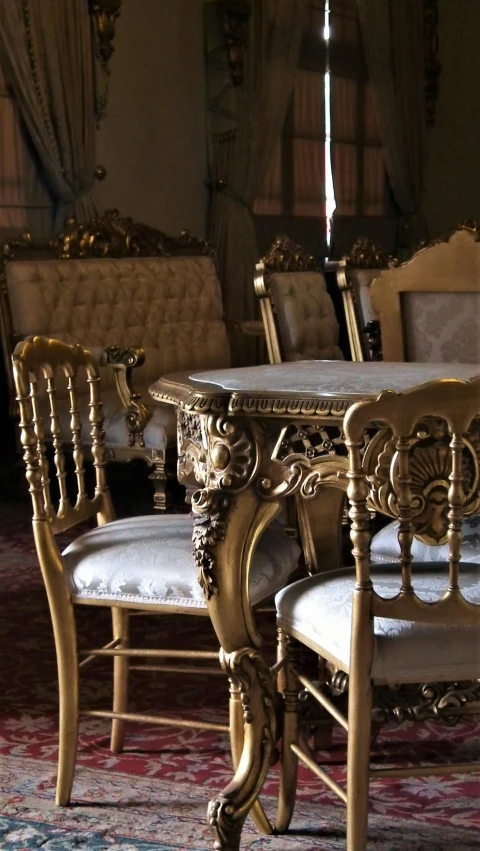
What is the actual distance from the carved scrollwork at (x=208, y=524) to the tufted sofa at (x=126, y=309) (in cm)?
219

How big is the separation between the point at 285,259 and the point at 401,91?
443 cm

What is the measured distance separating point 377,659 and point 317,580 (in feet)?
0.83

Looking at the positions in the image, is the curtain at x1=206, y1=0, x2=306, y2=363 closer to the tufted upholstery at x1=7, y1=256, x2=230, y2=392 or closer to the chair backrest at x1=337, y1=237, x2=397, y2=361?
the tufted upholstery at x1=7, y1=256, x2=230, y2=392

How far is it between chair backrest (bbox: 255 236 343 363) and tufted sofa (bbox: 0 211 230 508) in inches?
19.6

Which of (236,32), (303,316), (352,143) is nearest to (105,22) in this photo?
(236,32)

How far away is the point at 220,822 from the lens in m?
1.87

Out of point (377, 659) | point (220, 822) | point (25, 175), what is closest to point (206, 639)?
point (220, 822)

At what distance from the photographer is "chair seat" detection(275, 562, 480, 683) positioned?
167 cm

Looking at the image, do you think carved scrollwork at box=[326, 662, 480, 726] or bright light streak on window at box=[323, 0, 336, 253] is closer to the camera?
carved scrollwork at box=[326, 662, 480, 726]

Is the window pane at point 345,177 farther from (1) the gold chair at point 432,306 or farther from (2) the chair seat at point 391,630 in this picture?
(2) the chair seat at point 391,630

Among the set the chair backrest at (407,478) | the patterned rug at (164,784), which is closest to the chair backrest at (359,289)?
the patterned rug at (164,784)

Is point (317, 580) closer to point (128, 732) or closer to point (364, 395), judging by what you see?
point (364, 395)

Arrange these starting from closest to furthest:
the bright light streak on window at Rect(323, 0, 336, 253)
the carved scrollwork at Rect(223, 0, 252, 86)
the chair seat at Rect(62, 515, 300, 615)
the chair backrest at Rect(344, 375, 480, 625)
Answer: the chair backrest at Rect(344, 375, 480, 625) → the chair seat at Rect(62, 515, 300, 615) → the carved scrollwork at Rect(223, 0, 252, 86) → the bright light streak on window at Rect(323, 0, 336, 253)

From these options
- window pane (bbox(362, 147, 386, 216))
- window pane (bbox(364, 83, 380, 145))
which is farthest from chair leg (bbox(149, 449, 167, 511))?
window pane (bbox(364, 83, 380, 145))
